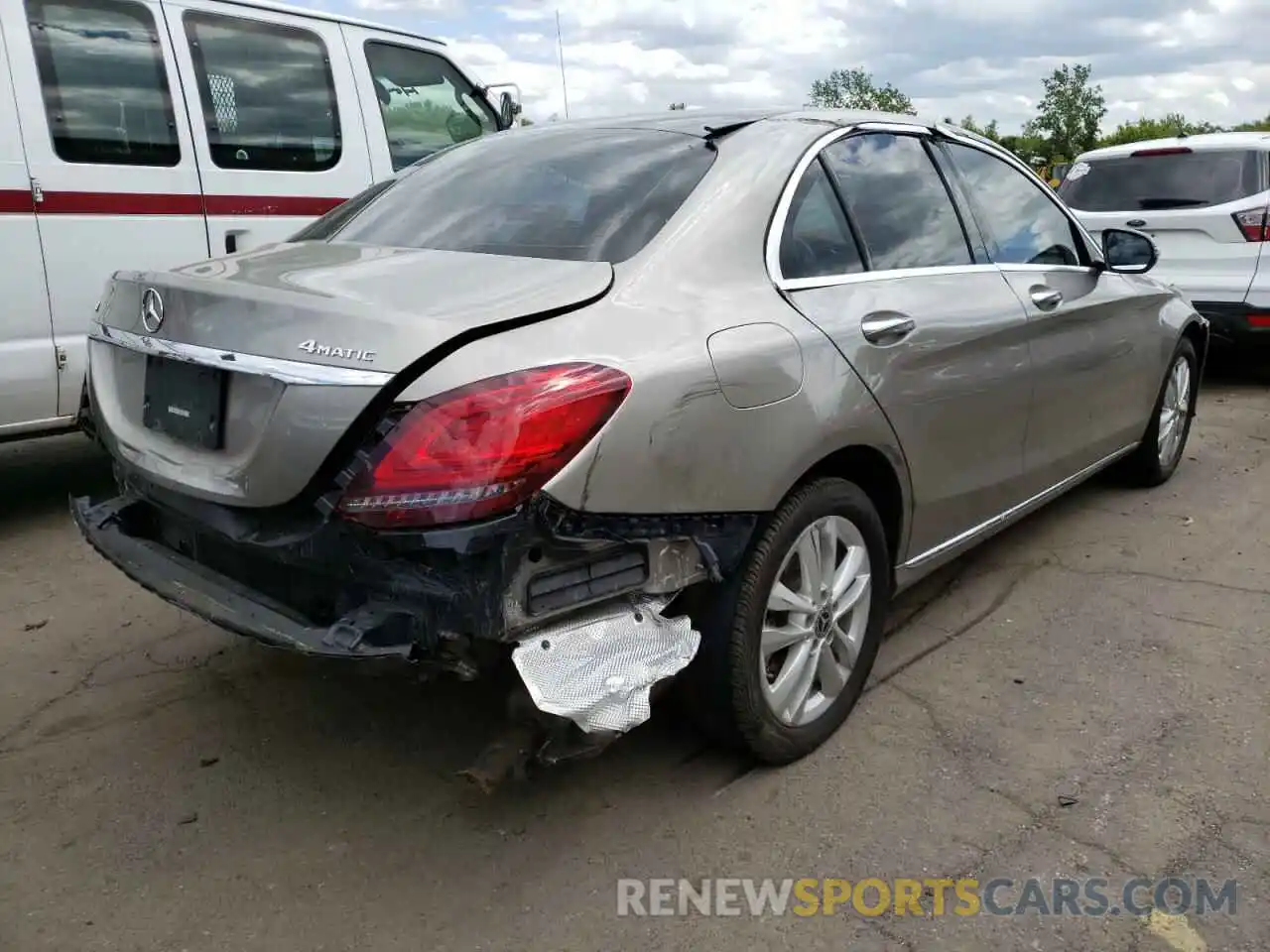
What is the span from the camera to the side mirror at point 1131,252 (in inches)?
179

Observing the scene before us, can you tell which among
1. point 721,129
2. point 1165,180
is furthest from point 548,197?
point 1165,180

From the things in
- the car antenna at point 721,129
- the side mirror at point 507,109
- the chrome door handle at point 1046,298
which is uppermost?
the side mirror at point 507,109

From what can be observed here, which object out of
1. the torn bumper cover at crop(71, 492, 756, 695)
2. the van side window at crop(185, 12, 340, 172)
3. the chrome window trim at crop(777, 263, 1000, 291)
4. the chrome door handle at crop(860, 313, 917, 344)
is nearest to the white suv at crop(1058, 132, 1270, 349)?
the chrome window trim at crop(777, 263, 1000, 291)

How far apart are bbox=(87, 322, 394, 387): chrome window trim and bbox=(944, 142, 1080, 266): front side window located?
7.77ft

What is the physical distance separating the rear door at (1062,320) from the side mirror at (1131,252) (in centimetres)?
10

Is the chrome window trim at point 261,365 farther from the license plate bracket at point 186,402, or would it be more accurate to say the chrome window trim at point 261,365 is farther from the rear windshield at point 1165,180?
the rear windshield at point 1165,180

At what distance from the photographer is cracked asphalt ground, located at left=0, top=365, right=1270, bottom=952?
2.27m

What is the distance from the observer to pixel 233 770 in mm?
2828

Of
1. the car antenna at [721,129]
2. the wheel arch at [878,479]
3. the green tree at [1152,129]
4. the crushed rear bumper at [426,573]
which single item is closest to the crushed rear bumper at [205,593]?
the crushed rear bumper at [426,573]

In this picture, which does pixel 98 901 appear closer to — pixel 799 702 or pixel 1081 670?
pixel 799 702

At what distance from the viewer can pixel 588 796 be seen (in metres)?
2.71

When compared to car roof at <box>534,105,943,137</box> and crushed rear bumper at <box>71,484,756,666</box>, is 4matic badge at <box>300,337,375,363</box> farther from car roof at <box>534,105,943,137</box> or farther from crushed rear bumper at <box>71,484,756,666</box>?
car roof at <box>534,105,943,137</box>

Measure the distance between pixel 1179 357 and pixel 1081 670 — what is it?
2370 millimetres

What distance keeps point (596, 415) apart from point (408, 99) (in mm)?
4415
